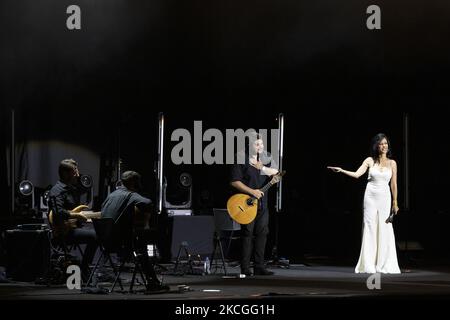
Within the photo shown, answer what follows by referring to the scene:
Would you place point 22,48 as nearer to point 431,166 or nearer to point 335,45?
point 335,45

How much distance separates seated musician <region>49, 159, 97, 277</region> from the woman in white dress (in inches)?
117

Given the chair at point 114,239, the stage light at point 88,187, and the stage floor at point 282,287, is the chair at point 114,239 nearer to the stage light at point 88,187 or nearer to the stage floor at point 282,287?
the stage floor at point 282,287

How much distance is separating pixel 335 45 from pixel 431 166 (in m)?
2.24

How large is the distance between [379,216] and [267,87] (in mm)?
3209

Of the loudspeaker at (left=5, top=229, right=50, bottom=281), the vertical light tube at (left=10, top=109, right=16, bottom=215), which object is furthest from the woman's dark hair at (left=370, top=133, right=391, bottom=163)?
the vertical light tube at (left=10, top=109, right=16, bottom=215)

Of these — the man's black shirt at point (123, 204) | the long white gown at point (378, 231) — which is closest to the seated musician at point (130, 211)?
the man's black shirt at point (123, 204)

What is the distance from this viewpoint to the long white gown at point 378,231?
9.90 metres

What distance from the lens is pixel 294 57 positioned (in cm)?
1245

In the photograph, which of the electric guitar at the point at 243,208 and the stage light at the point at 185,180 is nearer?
the electric guitar at the point at 243,208

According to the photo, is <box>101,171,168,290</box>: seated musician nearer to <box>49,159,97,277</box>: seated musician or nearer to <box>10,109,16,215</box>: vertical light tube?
<box>49,159,97,277</box>: seated musician

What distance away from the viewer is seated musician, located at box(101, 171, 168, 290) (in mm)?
7902

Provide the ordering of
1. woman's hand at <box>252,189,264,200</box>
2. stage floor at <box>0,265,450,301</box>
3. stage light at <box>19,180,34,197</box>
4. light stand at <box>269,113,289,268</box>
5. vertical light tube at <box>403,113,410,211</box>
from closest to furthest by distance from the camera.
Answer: stage floor at <box>0,265,450,301</box> < woman's hand at <box>252,189,264,200</box> < light stand at <box>269,113,289,268</box> < stage light at <box>19,180,34,197</box> < vertical light tube at <box>403,113,410,211</box>

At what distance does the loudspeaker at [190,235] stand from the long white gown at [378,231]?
8.74 feet

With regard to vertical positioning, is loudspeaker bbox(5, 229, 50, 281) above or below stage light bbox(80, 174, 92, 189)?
below
